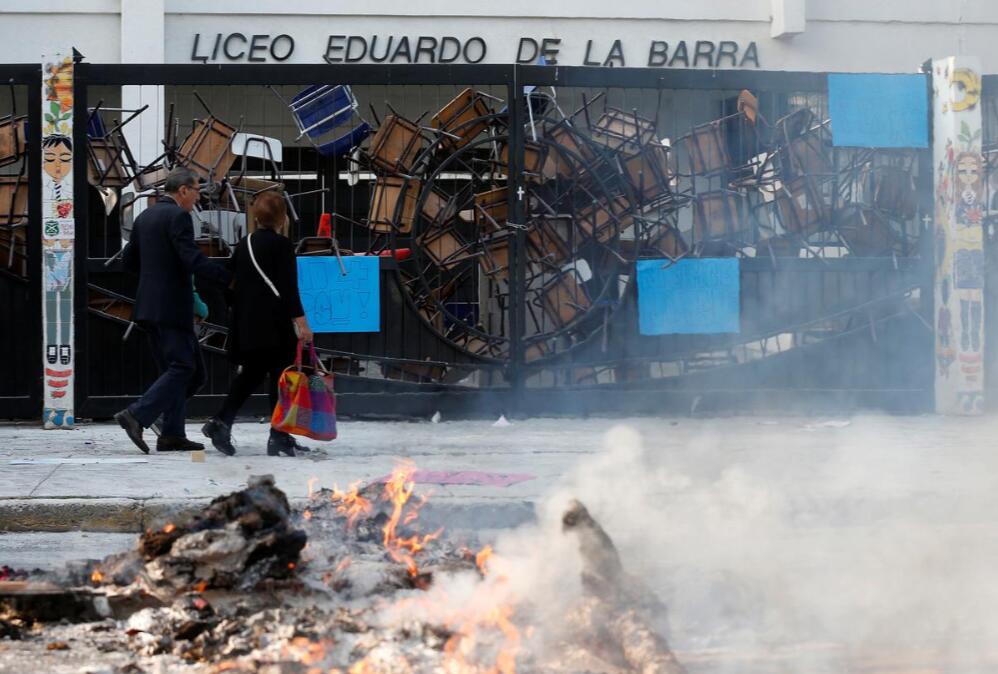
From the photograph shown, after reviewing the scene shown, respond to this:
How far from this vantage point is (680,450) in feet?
27.6

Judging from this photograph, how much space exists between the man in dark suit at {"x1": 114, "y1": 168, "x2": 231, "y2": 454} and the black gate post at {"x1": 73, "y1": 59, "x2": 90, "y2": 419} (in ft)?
6.09

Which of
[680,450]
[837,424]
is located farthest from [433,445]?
[837,424]

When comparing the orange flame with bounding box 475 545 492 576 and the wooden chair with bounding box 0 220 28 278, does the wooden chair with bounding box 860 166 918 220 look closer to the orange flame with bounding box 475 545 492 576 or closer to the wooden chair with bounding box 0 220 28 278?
the orange flame with bounding box 475 545 492 576

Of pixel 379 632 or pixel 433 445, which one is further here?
pixel 433 445

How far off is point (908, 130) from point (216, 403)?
5.99 m

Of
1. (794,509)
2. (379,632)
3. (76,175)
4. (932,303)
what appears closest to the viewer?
(379,632)

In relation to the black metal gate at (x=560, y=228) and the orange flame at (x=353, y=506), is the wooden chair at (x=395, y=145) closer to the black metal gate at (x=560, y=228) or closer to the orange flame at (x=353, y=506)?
the black metal gate at (x=560, y=228)

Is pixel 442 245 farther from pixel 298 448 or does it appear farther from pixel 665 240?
pixel 298 448

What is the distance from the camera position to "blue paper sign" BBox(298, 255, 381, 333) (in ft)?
32.4

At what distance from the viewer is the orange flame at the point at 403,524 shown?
4871 mm

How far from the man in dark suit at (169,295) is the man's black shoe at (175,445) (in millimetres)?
105

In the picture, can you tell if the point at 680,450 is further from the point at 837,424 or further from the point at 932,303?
the point at 932,303

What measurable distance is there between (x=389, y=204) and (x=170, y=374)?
268cm

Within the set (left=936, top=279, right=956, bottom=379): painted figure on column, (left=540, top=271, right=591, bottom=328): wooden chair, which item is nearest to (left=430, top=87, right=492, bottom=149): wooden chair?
(left=540, top=271, right=591, bottom=328): wooden chair
